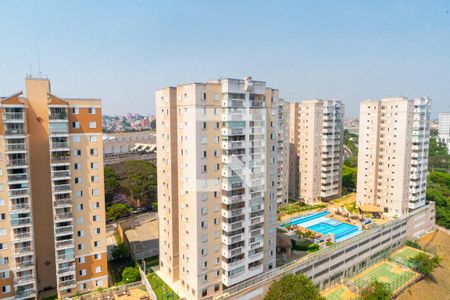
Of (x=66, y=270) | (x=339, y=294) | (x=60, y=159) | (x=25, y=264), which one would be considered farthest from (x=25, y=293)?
(x=339, y=294)

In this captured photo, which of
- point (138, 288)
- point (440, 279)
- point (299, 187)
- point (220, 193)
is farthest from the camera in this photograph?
point (299, 187)

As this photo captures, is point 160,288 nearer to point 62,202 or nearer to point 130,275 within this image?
point 130,275

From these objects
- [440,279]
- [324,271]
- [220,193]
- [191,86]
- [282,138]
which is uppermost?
[191,86]

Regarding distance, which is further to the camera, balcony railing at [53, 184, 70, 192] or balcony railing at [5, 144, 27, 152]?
balcony railing at [53, 184, 70, 192]

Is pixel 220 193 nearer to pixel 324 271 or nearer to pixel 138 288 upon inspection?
pixel 138 288

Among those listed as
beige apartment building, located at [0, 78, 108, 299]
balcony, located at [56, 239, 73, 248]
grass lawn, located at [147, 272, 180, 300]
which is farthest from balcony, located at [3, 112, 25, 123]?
grass lawn, located at [147, 272, 180, 300]

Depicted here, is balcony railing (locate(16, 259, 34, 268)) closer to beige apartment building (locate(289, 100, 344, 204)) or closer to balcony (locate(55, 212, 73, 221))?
balcony (locate(55, 212, 73, 221))

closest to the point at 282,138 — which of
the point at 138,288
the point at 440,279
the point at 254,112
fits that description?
the point at 254,112
